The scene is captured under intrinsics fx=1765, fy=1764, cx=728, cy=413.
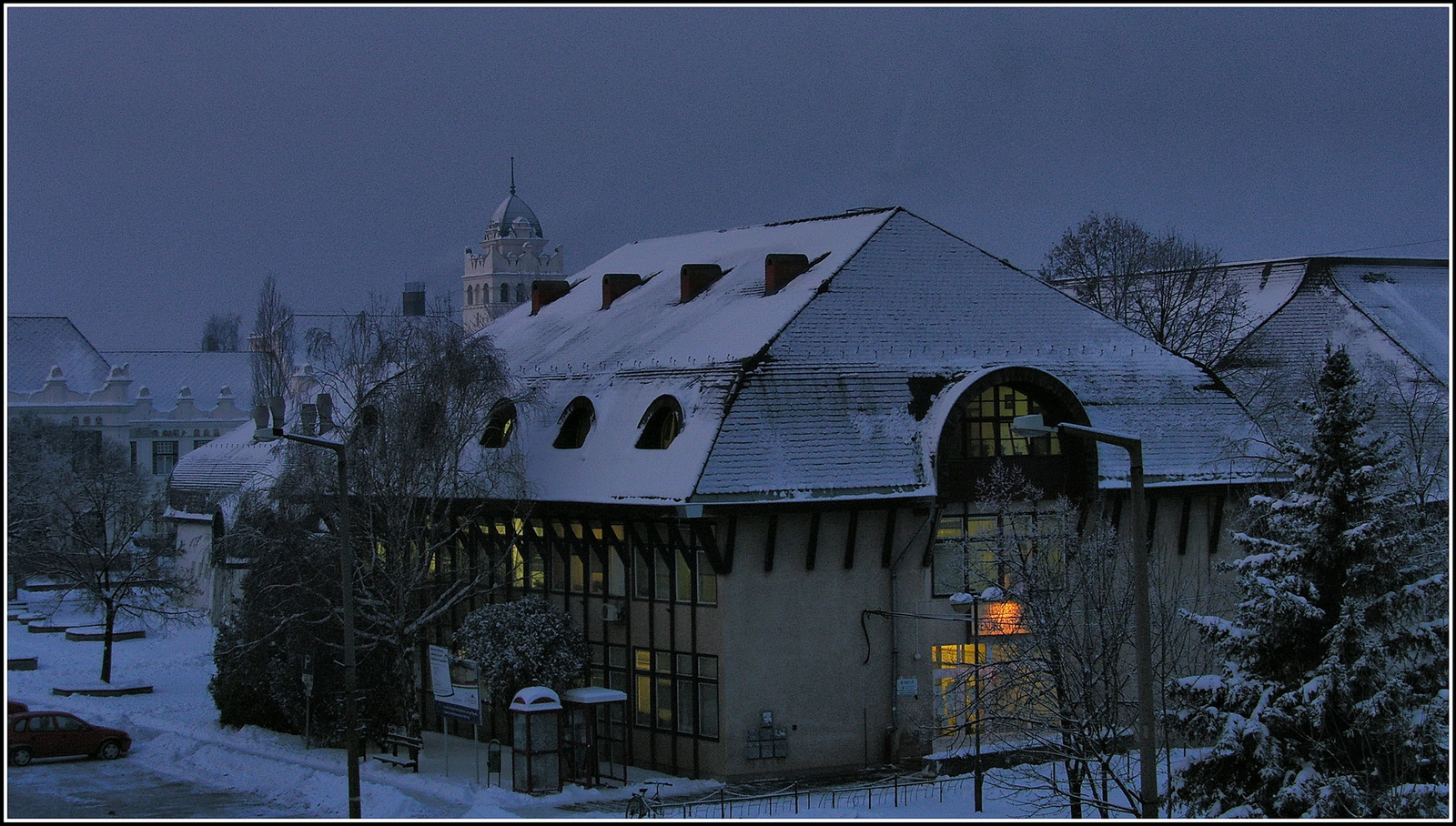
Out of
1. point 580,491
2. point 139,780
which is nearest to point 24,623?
point 139,780

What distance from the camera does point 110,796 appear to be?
117 feet

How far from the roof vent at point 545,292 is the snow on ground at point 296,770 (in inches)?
587

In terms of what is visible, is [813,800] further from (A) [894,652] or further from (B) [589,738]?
(B) [589,738]

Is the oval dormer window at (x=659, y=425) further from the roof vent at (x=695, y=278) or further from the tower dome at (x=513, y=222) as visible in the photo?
the tower dome at (x=513, y=222)

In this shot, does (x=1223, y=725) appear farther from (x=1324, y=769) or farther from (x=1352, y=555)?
(x=1352, y=555)

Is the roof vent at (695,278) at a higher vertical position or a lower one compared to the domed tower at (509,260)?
lower

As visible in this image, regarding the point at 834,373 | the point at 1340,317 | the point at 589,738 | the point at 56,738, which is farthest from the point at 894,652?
the point at 1340,317

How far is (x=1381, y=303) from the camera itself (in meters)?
65.4

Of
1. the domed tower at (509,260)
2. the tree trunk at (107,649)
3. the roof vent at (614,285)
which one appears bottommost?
the tree trunk at (107,649)

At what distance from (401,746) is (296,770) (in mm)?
3364

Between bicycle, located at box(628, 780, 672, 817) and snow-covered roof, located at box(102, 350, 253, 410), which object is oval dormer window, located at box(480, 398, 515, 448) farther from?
snow-covered roof, located at box(102, 350, 253, 410)

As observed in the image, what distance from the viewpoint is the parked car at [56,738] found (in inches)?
1544

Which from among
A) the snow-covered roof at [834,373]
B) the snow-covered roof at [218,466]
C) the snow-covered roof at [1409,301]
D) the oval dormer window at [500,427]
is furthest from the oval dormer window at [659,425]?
the snow-covered roof at [1409,301]

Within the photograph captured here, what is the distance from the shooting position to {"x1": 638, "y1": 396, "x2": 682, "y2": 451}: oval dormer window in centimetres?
3825
